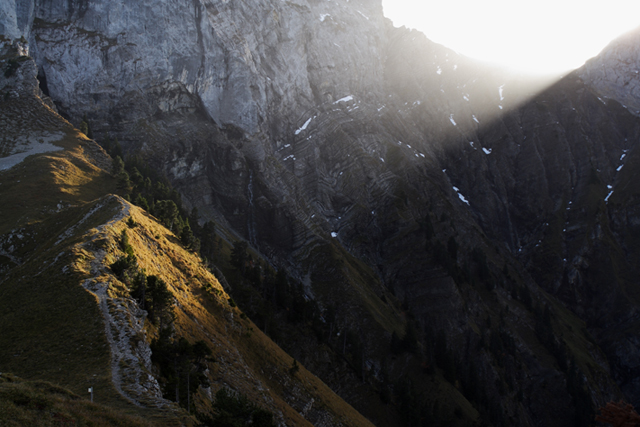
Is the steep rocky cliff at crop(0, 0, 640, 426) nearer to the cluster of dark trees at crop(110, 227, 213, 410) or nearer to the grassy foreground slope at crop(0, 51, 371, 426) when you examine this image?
the grassy foreground slope at crop(0, 51, 371, 426)

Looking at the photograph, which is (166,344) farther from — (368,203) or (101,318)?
(368,203)

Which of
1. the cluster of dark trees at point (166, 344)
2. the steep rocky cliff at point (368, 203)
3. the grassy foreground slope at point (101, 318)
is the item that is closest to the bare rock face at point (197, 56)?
the steep rocky cliff at point (368, 203)

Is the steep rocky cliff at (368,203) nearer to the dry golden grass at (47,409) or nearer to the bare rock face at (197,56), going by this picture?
the bare rock face at (197,56)

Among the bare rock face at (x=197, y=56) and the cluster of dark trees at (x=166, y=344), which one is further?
the bare rock face at (x=197, y=56)

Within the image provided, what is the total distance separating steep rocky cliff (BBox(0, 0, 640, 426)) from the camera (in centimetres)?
8919

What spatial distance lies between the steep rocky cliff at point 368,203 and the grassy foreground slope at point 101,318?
21.9 metres

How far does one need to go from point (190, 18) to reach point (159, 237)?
98.9m

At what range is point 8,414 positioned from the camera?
13.6 m

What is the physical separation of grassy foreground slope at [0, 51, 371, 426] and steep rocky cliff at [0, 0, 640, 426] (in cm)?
2194

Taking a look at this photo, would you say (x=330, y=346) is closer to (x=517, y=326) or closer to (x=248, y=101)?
(x=517, y=326)

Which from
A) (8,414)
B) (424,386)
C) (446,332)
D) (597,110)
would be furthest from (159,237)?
(597,110)

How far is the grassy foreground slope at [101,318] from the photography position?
820 inches

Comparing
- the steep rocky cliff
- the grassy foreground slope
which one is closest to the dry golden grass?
the grassy foreground slope

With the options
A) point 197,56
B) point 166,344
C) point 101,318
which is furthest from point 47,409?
point 197,56
